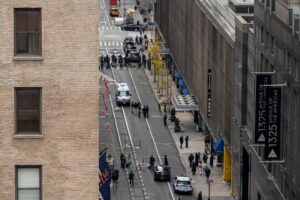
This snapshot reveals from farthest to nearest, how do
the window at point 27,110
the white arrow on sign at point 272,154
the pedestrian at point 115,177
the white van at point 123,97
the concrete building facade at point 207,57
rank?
1. the white van at point 123,97
2. the concrete building facade at point 207,57
3. the pedestrian at point 115,177
4. the white arrow on sign at point 272,154
5. the window at point 27,110

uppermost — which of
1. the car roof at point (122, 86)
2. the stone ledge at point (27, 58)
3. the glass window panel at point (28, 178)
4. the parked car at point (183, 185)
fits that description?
the stone ledge at point (27, 58)

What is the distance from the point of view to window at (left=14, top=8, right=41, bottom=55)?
45.2 meters

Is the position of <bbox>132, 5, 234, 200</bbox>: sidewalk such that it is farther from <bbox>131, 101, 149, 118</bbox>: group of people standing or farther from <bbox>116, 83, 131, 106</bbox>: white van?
<bbox>116, 83, 131, 106</bbox>: white van

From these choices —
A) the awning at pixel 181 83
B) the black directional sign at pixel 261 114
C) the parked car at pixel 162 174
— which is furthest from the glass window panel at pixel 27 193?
the awning at pixel 181 83


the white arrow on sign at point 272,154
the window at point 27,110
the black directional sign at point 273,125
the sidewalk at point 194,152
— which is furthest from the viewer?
the sidewalk at point 194,152

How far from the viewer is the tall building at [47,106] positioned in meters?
45.2

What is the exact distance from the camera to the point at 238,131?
11888 cm

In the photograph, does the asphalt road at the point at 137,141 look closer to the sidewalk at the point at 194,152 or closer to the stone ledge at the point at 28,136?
the sidewalk at the point at 194,152

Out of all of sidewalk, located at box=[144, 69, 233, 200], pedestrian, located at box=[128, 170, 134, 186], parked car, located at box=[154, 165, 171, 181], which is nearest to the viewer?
sidewalk, located at box=[144, 69, 233, 200]

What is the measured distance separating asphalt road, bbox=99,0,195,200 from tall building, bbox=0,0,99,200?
80.4 metres

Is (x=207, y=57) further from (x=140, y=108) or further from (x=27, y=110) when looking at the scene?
(x=27, y=110)

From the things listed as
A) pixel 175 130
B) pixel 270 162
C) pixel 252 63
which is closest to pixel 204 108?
pixel 175 130

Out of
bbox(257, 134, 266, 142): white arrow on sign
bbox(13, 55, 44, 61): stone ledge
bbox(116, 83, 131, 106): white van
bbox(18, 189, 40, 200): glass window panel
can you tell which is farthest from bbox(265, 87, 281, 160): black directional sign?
bbox(116, 83, 131, 106): white van

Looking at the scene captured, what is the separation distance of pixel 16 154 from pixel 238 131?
73.9 metres
